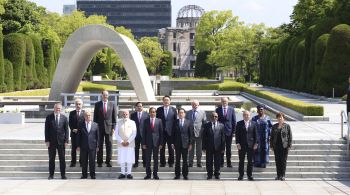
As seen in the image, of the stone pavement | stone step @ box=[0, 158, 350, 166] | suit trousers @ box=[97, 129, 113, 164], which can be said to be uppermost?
suit trousers @ box=[97, 129, 113, 164]

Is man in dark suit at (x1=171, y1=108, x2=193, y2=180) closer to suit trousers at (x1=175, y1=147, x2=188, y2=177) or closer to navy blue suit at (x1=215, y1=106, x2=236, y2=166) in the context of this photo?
suit trousers at (x1=175, y1=147, x2=188, y2=177)

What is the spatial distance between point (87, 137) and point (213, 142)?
2.85 meters

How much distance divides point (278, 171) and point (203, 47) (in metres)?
73.7

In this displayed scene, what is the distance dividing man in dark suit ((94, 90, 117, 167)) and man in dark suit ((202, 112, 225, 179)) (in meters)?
2.33

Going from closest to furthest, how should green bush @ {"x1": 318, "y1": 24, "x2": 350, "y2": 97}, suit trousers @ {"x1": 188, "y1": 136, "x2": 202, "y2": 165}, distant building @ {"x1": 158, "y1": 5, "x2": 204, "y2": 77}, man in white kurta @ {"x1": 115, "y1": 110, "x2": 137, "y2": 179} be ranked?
man in white kurta @ {"x1": 115, "y1": 110, "x2": 137, "y2": 179} → suit trousers @ {"x1": 188, "y1": 136, "x2": 202, "y2": 165} → green bush @ {"x1": 318, "y1": 24, "x2": 350, "y2": 97} → distant building @ {"x1": 158, "y1": 5, "x2": 204, "y2": 77}

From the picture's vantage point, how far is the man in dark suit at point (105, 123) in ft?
48.1

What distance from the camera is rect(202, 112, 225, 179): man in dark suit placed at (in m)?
13.8

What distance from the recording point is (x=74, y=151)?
47.5 feet

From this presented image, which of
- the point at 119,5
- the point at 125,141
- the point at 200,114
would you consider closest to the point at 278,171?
the point at 200,114

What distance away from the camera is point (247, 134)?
13.7 metres

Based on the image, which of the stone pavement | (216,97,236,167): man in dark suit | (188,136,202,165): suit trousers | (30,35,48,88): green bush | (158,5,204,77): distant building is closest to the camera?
the stone pavement

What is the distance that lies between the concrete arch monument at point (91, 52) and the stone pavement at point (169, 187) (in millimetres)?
12138

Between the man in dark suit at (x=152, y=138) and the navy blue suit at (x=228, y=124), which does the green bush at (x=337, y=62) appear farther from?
the man in dark suit at (x=152, y=138)

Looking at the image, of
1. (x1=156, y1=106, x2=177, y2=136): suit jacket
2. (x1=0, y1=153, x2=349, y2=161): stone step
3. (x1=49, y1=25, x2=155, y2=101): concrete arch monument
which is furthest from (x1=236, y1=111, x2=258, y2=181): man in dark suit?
(x1=49, y1=25, x2=155, y2=101): concrete arch monument
